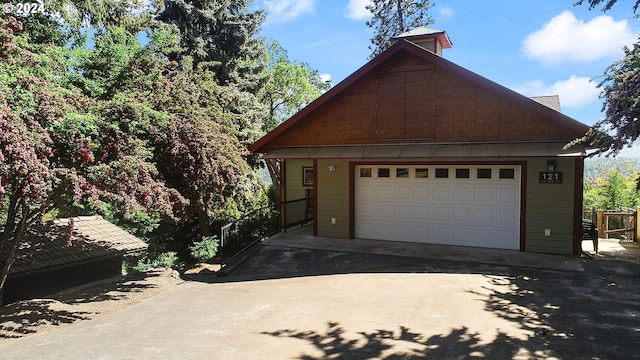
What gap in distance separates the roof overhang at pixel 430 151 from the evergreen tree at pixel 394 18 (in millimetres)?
19857

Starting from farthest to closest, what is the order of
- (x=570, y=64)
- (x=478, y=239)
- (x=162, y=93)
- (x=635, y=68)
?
(x=570, y=64), (x=478, y=239), (x=162, y=93), (x=635, y=68)

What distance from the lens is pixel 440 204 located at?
11.0 meters

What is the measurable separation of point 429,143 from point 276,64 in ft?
74.8

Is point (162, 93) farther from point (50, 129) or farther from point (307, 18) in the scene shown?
point (307, 18)

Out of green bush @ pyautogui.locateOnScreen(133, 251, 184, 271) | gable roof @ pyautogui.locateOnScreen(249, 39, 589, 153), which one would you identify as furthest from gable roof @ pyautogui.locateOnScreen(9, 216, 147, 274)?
gable roof @ pyautogui.locateOnScreen(249, 39, 589, 153)

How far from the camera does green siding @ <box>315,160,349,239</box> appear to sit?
12.0 metres

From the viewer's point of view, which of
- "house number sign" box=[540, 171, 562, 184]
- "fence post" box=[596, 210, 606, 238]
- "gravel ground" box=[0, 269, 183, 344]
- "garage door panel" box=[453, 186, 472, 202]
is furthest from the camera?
"fence post" box=[596, 210, 606, 238]

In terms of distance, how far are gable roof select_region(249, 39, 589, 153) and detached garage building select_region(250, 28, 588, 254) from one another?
0.09 feet

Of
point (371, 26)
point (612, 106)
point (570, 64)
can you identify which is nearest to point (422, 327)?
point (612, 106)

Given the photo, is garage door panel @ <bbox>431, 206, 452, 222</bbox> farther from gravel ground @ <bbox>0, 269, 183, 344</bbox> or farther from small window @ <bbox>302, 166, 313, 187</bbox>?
gravel ground @ <bbox>0, 269, 183, 344</bbox>

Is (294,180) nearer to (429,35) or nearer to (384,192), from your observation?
(384,192)

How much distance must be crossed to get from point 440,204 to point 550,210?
2586 millimetres

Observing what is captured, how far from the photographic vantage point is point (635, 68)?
7.37 metres

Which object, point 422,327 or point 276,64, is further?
point 276,64
